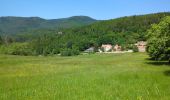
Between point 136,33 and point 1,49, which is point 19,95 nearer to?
point 1,49

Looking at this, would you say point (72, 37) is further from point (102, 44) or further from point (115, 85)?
point (115, 85)

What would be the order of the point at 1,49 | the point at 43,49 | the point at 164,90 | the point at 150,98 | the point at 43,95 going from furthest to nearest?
the point at 43,49 < the point at 1,49 < the point at 164,90 < the point at 43,95 < the point at 150,98

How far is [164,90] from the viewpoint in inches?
955

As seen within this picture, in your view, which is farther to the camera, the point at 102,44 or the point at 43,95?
the point at 102,44

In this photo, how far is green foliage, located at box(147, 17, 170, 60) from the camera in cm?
4369

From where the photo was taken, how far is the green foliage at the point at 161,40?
4369 centimetres

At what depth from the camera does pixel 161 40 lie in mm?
44719

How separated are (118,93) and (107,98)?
8.37 feet

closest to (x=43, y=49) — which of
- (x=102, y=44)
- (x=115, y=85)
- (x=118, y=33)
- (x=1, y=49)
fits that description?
(x=1, y=49)

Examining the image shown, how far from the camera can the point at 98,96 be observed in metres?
21.8

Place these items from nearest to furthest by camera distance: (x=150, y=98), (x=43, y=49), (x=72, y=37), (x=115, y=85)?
(x=150, y=98), (x=115, y=85), (x=43, y=49), (x=72, y=37)

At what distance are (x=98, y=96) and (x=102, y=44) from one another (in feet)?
535

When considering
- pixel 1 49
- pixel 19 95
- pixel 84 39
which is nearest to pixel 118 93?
pixel 19 95

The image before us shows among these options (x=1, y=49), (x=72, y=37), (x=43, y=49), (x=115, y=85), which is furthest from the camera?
(x=72, y=37)
